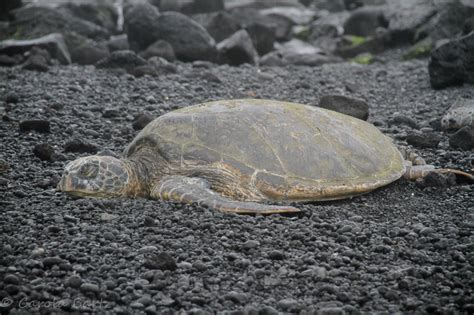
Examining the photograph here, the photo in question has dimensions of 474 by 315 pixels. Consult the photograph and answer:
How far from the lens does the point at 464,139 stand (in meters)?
6.55

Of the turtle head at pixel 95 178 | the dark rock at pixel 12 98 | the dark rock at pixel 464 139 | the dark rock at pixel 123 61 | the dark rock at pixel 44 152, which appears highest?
the turtle head at pixel 95 178

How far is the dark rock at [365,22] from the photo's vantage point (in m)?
17.2

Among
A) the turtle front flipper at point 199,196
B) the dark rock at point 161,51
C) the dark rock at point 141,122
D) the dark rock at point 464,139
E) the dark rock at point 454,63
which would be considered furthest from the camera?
the dark rock at point 161,51

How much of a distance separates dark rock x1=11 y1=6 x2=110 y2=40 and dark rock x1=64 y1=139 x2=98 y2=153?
757cm

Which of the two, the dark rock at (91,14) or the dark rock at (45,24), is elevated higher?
the dark rock at (45,24)

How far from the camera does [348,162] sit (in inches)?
209

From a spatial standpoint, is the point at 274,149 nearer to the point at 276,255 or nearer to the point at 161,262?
the point at 276,255

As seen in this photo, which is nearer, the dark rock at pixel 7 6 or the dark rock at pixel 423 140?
the dark rock at pixel 423 140

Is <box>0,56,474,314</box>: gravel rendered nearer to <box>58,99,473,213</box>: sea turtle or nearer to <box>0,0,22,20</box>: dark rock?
<box>58,99,473,213</box>: sea turtle

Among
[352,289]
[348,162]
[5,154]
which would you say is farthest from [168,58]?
[352,289]

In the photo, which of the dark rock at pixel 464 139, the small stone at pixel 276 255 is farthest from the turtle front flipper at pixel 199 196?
the dark rock at pixel 464 139

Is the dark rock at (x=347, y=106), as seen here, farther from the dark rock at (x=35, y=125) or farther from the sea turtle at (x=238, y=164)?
the dark rock at (x=35, y=125)

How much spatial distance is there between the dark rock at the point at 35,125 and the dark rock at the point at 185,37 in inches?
209

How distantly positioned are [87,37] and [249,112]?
408 inches
